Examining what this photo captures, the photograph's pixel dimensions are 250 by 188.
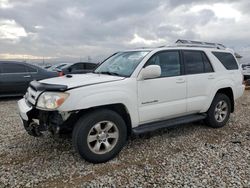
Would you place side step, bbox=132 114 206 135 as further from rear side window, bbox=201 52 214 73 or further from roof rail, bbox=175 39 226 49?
roof rail, bbox=175 39 226 49

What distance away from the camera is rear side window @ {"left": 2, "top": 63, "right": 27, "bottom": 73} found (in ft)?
27.7

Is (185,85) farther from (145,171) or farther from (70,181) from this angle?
(70,181)

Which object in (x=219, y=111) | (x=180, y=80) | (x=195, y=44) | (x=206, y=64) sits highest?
(x=195, y=44)

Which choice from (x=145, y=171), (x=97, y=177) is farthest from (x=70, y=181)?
(x=145, y=171)

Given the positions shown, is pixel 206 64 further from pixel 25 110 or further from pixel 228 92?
pixel 25 110

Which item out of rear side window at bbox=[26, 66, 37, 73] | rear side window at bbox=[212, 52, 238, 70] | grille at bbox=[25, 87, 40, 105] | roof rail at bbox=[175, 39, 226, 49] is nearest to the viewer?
grille at bbox=[25, 87, 40, 105]

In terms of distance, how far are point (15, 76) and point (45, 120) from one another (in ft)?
18.5

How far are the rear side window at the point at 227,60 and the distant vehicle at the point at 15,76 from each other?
6.23m

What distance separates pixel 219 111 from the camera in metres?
5.41

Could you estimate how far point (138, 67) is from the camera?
405cm

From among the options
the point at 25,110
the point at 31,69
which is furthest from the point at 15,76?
the point at 25,110

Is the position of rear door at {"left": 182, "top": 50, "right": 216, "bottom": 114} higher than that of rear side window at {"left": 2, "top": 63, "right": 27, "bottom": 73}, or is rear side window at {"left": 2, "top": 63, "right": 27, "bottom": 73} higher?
rear side window at {"left": 2, "top": 63, "right": 27, "bottom": 73}

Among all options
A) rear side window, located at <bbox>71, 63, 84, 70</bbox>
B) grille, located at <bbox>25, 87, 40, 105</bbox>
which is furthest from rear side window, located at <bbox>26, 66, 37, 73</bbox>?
grille, located at <bbox>25, 87, 40, 105</bbox>

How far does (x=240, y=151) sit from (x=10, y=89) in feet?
24.0
